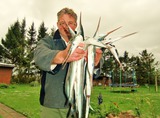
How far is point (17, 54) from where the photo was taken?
4634 centimetres

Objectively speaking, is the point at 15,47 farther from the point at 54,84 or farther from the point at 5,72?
the point at 54,84

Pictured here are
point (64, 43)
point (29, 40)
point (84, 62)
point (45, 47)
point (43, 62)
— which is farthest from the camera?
point (29, 40)

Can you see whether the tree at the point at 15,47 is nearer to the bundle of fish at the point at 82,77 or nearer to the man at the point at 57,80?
the man at the point at 57,80

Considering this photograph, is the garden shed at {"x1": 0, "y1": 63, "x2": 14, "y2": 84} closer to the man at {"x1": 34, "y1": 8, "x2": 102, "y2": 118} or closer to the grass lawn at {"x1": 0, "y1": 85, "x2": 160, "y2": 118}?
the grass lawn at {"x1": 0, "y1": 85, "x2": 160, "y2": 118}

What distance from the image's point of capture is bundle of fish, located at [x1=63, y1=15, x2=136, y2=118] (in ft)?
5.32

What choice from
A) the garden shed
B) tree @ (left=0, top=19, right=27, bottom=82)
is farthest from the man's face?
tree @ (left=0, top=19, right=27, bottom=82)

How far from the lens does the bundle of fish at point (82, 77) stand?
1620mm

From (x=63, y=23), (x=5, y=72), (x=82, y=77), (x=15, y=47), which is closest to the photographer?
(x=82, y=77)

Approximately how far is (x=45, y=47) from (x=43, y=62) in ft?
0.68

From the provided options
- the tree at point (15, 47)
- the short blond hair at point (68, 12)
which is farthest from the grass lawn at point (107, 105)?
the tree at point (15, 47)

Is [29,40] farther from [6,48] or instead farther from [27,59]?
[27,59]

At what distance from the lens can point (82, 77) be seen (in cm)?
170

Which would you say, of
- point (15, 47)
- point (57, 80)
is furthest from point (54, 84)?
point (15, 47)

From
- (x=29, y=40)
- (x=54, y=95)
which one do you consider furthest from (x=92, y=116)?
(x=29, y=40)
